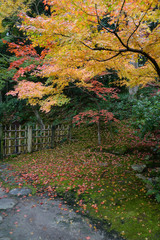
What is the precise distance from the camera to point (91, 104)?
12109 millimetres

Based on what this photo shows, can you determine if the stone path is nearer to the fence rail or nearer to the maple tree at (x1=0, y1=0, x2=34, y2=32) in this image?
the fence rail

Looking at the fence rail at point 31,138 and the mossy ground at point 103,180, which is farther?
the fence rail at point 31,138

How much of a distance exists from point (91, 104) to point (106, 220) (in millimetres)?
9475

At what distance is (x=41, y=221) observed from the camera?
10.1ft

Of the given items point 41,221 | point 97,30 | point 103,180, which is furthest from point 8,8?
point 41,221

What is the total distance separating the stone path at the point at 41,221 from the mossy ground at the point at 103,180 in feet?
0.92

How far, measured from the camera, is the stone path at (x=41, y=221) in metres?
2.70

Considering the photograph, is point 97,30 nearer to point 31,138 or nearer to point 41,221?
point 41,221

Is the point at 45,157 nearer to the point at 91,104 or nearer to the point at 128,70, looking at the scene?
the point at 128,70

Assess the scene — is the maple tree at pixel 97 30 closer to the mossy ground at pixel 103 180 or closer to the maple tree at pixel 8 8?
the mossy ground at pixel 103 180

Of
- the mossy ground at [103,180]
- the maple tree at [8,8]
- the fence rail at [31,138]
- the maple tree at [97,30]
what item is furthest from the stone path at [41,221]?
the maple tree at [8,8]

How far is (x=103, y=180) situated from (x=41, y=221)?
2.29 m

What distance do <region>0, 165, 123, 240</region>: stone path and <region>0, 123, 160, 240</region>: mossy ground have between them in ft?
0.92

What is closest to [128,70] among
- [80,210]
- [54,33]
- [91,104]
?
[54,33]
